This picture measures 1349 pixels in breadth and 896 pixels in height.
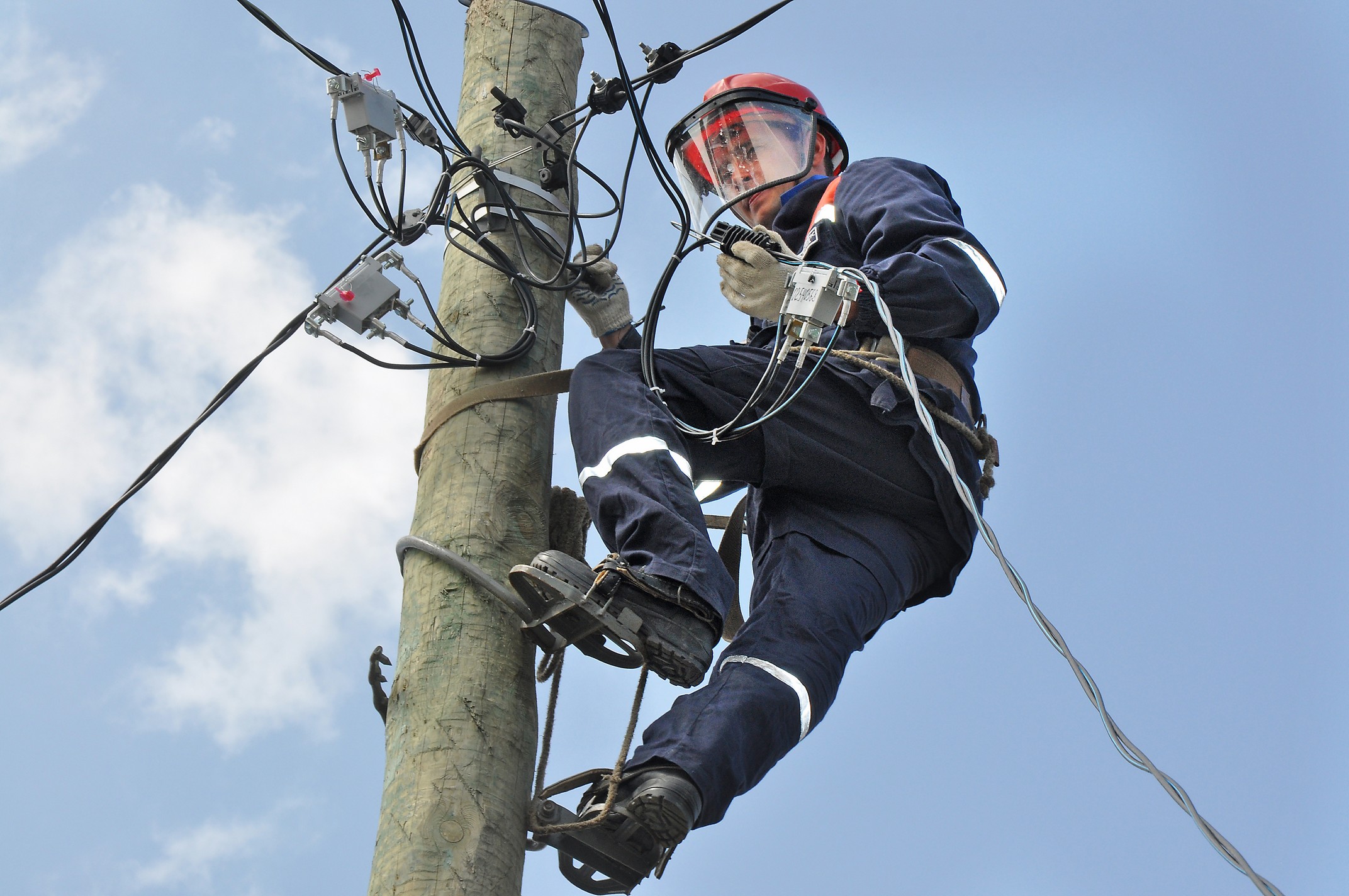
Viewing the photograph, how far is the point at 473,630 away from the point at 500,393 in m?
0.66

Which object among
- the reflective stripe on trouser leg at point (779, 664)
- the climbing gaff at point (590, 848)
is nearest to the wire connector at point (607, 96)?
the reflective stripe on trouser leg at point (779, 664)

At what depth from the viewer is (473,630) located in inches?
124

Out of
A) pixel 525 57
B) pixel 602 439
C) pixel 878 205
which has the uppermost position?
pixel 525 57

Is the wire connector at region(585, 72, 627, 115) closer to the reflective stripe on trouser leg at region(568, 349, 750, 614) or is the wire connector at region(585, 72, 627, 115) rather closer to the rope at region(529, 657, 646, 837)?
the reflective stripe on trouser leg at region(568, 349, 750, 614)

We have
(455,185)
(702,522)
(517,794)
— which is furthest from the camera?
(455,185)

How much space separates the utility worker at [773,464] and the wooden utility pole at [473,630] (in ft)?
0.52

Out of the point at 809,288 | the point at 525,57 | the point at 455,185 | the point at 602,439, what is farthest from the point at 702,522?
the point at 525,57

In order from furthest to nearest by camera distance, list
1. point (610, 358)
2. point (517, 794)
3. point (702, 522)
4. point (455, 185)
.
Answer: point (455, 185) → point (610, 358) → point (702, 522) → point (517, 794)

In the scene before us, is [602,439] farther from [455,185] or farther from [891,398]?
[455,185]

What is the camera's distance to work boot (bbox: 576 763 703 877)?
9.36 ft

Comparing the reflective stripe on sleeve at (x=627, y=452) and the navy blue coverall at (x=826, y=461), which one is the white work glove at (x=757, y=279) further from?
the reflective stripe on sleeve at (x=627, y=452)

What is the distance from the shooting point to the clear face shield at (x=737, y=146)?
→ 13.8 ft

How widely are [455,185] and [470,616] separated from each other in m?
1.44

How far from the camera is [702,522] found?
325cm
